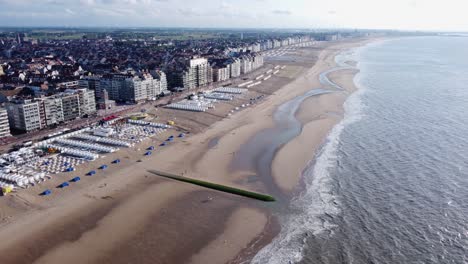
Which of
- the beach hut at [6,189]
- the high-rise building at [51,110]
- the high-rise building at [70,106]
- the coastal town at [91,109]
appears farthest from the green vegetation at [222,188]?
the high-rise building at [70,106]

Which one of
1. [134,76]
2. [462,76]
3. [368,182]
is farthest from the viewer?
[462,76]

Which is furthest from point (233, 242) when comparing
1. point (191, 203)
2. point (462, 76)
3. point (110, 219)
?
point (462, 76)

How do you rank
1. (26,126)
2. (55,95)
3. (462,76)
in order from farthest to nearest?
(462,76)
(55,95)
(26,126)

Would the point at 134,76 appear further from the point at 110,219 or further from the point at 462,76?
the point at 462,76

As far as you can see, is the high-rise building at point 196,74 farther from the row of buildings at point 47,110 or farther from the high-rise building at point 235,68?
the row of buildings at point 47,110

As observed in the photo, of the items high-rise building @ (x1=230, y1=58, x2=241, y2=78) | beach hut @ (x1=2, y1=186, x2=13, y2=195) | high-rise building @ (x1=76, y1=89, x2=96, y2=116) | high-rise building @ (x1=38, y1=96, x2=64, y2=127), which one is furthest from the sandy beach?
high-rise building @ (x1=230, y1=58, x2=241, y2=78)

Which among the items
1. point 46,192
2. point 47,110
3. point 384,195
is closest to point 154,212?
point 46,192

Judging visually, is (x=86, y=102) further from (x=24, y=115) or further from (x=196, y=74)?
(x=196, y=74)
